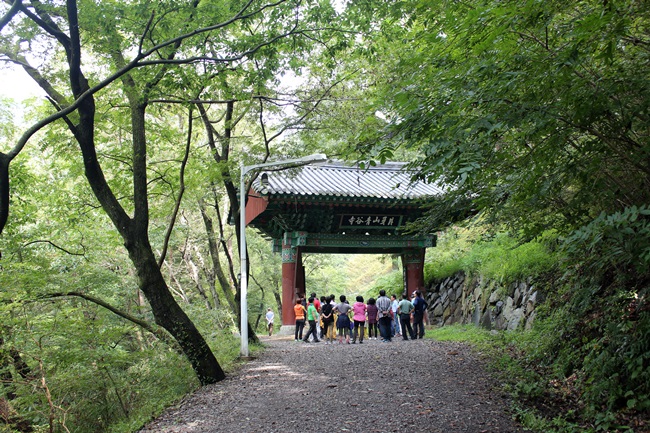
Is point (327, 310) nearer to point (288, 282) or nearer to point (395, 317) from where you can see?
point (288, 282)

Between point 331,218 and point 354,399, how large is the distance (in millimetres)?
11316

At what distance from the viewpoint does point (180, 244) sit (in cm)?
2312

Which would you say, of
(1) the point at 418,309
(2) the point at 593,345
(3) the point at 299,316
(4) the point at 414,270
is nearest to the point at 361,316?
(1) the point at 418,309

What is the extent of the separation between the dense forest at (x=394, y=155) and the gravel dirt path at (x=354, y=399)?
0.59m

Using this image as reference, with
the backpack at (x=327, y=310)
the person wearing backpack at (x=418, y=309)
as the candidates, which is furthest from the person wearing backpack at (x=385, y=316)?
the backpack at (x=327, y=310)

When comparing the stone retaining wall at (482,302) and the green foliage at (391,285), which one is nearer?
the stone retaining wall at (482,302)

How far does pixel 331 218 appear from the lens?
1853cm

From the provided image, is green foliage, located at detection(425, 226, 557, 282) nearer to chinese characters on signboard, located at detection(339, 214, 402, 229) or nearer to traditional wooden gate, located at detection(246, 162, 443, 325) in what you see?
traditional wooden gate, located at detection(246, 162, 443, 325)

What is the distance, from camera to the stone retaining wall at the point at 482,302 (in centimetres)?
1154

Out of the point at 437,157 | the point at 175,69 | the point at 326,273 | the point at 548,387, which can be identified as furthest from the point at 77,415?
the point at 326,273

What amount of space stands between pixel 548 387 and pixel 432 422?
1.78m

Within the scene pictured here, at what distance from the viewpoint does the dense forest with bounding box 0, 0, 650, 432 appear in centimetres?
439

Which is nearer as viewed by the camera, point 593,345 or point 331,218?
point 593,345

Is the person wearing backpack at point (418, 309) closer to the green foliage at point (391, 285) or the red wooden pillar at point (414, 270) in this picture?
the red wooden pillar at point (414, 270)
